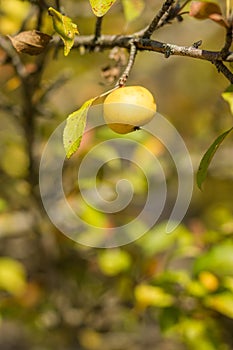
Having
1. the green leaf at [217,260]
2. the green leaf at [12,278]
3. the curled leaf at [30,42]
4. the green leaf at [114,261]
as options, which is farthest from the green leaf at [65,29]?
the green leaf at [12,278]

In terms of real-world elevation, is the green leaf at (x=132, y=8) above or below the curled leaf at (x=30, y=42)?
below

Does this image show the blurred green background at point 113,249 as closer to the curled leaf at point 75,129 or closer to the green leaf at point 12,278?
the green leaf at point 12,278

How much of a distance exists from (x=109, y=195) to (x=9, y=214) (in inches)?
13.4

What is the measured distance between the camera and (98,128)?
164 cm

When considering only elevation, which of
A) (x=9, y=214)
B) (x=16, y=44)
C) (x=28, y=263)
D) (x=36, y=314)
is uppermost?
(x=16, y=44)

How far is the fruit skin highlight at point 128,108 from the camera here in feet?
2.53

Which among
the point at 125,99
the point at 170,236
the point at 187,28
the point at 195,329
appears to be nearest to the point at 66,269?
the point at 170,236

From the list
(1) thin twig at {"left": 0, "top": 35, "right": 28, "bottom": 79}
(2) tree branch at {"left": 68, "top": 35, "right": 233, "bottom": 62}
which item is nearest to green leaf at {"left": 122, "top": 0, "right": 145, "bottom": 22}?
(2) tree branch at {"left": 68, "top": 35, "right": 233, "bottom": 62}

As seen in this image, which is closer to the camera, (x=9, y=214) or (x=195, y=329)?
(x=195, y=329)

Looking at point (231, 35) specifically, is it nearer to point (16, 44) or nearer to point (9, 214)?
point (16, 44)

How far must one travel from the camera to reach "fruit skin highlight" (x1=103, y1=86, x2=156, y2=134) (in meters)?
0.77

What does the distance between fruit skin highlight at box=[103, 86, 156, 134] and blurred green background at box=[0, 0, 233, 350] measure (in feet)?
1.51

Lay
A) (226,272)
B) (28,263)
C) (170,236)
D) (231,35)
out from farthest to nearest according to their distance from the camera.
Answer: (28,263) → (170,236) → (226,272) → (231,35)

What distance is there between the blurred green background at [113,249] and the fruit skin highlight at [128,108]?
46 centimetres
